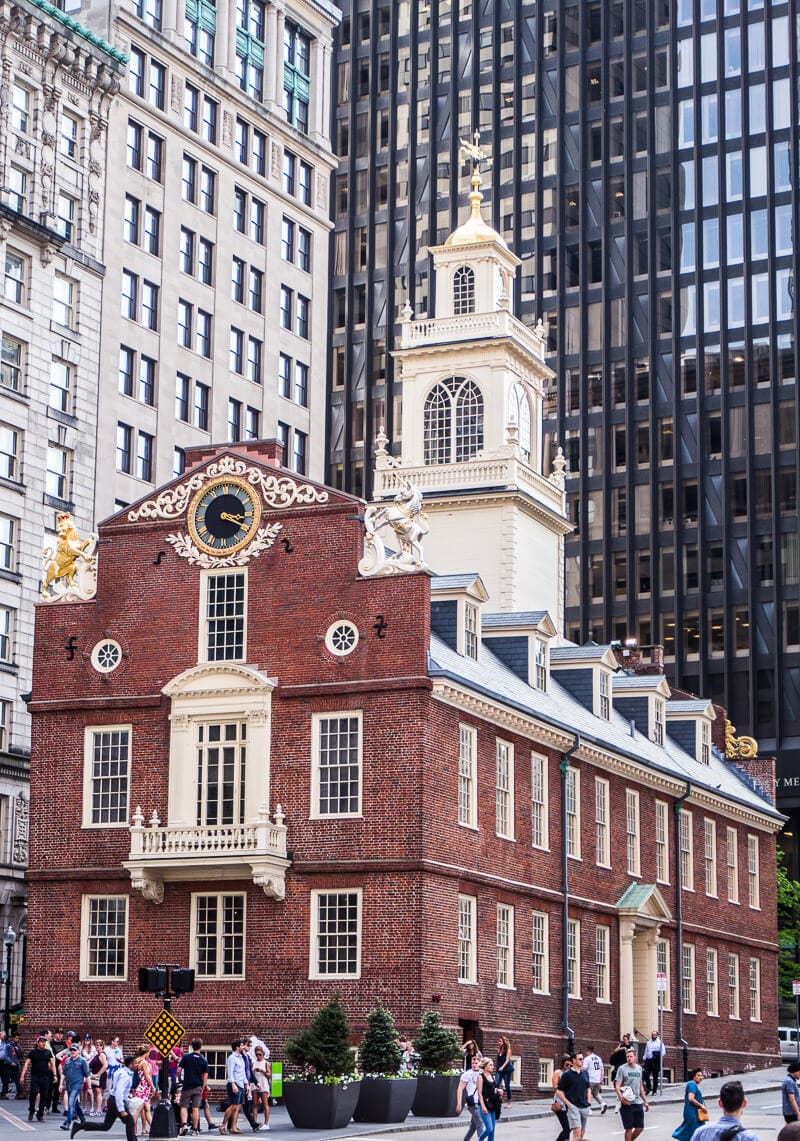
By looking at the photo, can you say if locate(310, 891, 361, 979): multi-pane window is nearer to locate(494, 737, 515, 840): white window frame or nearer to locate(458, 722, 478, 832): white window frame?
locate(458, 722, 478, 832): white window frame

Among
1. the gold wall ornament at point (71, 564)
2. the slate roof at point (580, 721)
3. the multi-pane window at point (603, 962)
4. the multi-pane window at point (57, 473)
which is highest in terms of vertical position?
the multi-pane window at point (57, 473)

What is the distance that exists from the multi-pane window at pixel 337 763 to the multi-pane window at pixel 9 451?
30716 mm

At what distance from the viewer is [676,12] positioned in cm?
11969

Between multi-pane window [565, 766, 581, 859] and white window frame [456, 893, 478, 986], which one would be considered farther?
multi-pane window [565, 766, 581, 859]

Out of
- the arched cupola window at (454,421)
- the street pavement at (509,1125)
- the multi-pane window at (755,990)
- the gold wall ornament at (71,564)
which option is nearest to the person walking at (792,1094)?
the street pavement at (509,1125)

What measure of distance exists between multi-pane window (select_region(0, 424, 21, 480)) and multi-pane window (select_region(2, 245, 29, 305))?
5143 millimetres

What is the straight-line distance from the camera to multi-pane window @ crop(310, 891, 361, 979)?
4659 centimetres

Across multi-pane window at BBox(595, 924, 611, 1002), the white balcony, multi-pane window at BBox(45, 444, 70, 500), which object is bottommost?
multi-pane window at BBox(595, 924, 611, 1002)

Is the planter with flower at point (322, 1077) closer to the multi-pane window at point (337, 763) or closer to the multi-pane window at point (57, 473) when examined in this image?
the multi-pane window at point (337, 763)

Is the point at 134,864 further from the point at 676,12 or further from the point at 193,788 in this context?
the point at 676,12

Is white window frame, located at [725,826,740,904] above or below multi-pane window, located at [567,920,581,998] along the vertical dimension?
above

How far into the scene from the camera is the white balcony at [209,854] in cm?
4678

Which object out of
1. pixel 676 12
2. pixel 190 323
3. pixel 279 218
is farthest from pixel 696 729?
pixel 676 12

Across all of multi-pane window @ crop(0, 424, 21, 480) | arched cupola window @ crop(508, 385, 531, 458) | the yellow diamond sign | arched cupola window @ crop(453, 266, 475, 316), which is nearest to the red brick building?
arched cupola window @ crop(508, 385, 531, 458)
